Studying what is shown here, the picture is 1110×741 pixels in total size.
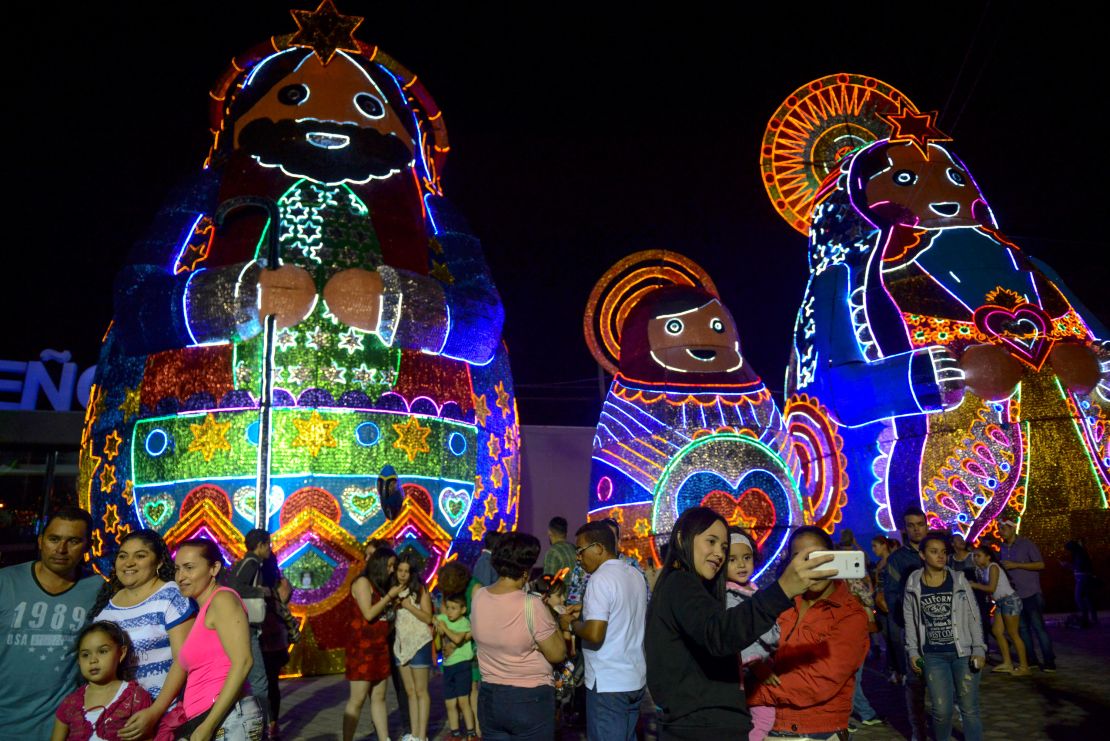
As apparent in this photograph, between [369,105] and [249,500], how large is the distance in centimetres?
544

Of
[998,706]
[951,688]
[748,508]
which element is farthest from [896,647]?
[748,508]

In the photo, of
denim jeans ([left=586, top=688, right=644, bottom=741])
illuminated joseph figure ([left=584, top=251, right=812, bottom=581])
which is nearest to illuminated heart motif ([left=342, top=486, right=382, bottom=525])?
illuminated joseph figure ([left=584, top=251, right=812, bottom=581])

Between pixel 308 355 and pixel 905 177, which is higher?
Result: pixel 905 177

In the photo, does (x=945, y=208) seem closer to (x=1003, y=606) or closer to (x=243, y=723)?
(x=1003, y=606)

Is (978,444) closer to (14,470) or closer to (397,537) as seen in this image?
(397,537)

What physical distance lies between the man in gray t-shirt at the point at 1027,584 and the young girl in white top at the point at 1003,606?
17 cm

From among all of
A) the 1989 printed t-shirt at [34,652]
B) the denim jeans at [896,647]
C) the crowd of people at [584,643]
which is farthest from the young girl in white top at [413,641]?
the denim jeans at [896,647]

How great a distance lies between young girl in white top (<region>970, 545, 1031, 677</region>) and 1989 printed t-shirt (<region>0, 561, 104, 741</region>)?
822cm

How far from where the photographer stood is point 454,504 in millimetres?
11102

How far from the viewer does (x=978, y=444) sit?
46.9 ft

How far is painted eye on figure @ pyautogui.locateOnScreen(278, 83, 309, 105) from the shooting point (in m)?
11.7

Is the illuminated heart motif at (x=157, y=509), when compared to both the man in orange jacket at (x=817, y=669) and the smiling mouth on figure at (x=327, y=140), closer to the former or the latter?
the smiling mouth on figure at (x=327, y=140)

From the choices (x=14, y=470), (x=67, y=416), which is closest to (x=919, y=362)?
(x=67, y=416)

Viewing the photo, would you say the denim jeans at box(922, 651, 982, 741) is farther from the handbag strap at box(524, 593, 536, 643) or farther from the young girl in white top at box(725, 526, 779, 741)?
the handbag strap at box(524, 593, 536, 643)
